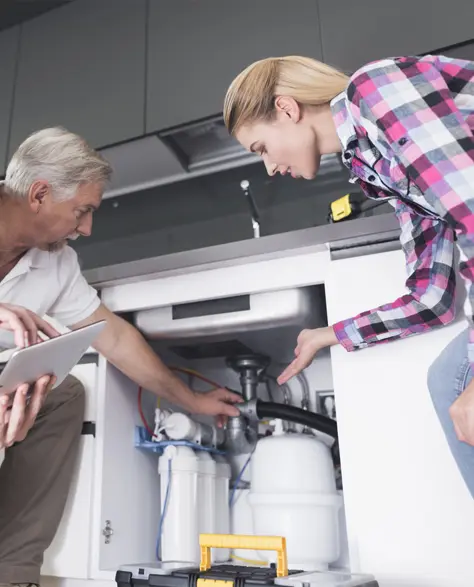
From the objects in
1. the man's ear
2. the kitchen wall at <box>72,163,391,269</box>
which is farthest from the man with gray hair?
the kitchen wall at <box>72,163,391,269</box>

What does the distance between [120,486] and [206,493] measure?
0.21 meters

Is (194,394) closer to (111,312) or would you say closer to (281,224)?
(111,312)

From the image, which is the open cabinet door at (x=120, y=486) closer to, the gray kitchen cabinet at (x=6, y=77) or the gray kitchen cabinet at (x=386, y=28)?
the gray kitchen cabinet at (x=386, y=28)

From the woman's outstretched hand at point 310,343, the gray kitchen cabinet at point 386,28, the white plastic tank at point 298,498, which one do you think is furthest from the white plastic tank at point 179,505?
the gray kitchen cabinet at point 386,28

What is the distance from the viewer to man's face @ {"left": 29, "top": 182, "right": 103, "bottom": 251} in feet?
3.95

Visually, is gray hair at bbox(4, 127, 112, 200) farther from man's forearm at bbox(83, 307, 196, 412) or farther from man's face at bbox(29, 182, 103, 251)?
A: man's forearm at bbox(83, 307, 196, 412)

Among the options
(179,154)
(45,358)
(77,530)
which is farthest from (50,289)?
(179,154)

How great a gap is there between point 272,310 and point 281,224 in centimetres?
84

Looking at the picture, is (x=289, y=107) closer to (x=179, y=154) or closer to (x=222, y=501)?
(x=222, y=501)

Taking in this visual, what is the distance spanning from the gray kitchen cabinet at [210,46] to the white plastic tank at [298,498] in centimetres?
107

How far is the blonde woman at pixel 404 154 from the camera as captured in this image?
2.15 feet

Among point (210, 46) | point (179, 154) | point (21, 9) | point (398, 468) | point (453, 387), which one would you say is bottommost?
point (398, 468)

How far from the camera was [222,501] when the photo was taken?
4.47ft

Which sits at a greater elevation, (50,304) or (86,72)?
(86,72)
